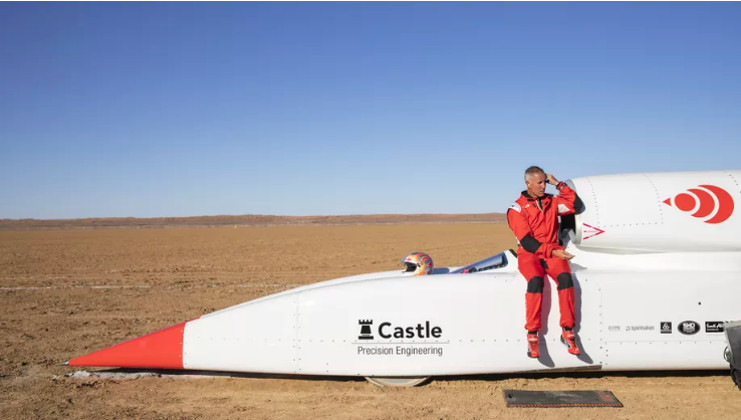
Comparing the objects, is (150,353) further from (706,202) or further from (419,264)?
(706,202)

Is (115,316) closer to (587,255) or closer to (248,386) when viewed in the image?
(248,386)

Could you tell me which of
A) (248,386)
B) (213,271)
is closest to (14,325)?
(248,386)

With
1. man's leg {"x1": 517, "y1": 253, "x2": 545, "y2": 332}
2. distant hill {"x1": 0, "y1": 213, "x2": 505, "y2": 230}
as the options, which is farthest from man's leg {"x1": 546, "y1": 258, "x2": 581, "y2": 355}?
distant hill {"x1": 0, "y1": 213, "x2": 505, "y2": 230}

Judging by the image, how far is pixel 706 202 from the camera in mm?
5805

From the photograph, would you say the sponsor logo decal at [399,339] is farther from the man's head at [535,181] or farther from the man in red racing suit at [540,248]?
the man's head at [535,181]

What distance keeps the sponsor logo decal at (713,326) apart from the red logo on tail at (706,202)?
3.87 feet

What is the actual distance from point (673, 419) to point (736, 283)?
6.28 ft

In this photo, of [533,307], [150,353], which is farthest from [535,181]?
[150,353]

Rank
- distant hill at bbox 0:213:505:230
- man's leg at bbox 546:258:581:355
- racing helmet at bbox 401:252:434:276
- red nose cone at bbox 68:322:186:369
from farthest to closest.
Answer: distant hill at bbox 0:213:505:230 < racing helmet at bbox 401:252:434:276 < red nose cone at bbox 68:322:186:369 < man's leg at bbox 546:258:581:355

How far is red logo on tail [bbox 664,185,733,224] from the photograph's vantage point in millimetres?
5770

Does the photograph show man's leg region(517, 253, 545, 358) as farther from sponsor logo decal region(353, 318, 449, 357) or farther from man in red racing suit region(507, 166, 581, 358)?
A: sponsor logo decal region(353, 318, 449, 357)

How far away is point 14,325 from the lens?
9031 mm

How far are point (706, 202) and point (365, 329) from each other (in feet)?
14.3

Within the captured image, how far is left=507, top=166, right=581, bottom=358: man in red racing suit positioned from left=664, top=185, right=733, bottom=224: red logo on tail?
4.25 ft
